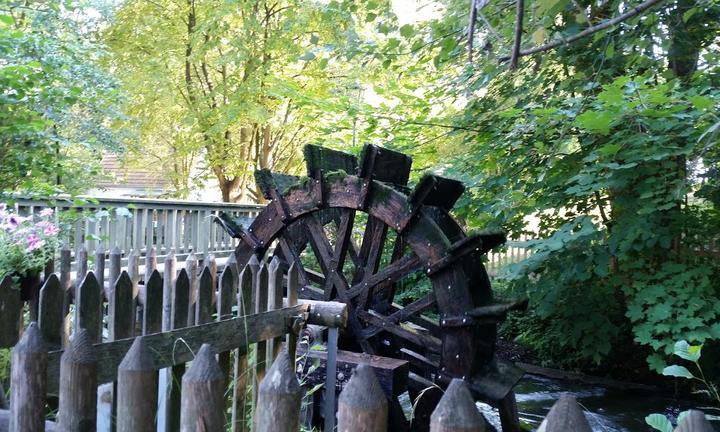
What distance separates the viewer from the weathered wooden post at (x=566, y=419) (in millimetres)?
867

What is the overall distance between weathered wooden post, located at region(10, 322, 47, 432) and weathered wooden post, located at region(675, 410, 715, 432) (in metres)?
1.23

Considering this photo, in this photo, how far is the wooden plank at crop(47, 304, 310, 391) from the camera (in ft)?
5.52

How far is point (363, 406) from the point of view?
1.04 metres

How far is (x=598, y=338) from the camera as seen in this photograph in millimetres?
6824

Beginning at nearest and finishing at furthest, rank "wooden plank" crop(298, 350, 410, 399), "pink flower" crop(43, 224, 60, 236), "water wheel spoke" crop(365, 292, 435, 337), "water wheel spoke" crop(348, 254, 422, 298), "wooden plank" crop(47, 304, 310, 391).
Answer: "wooden plank" crop(47, 304, 310, 391)
"pink flower" crop(43, 224, 60, 236)
"wooden plank" crop(298, 350, 410, 399)
"water wheel spoke" crop(365, 292, 435, 337)
"water wheel spoke" crop(348, 254, 422, 298)

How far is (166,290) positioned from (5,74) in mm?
2838

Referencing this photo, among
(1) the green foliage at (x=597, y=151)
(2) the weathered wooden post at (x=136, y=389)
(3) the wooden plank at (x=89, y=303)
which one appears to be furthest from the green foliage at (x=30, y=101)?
(2) the weathered wooden post at (x=136, y=389)

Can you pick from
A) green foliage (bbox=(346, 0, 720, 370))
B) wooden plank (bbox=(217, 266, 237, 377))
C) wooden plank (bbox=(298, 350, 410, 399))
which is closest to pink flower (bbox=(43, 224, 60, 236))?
wooden plank (bbox=(298, 350, 410, 399))

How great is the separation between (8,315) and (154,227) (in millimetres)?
7484

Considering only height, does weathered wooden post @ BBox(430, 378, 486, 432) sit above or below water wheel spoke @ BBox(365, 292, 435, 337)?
above

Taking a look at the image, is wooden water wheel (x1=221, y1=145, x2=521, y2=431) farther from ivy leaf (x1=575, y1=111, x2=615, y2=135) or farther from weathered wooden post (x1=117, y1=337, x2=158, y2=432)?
weathered wooden post (x1=117, y1=337, x2=158, y2=432)

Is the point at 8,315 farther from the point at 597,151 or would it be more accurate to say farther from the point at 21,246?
the point at 597,151

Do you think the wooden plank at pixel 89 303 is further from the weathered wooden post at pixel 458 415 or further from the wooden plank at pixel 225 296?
the weathered wooden post at pixel 458 415

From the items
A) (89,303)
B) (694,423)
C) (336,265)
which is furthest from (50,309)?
(336,265)
